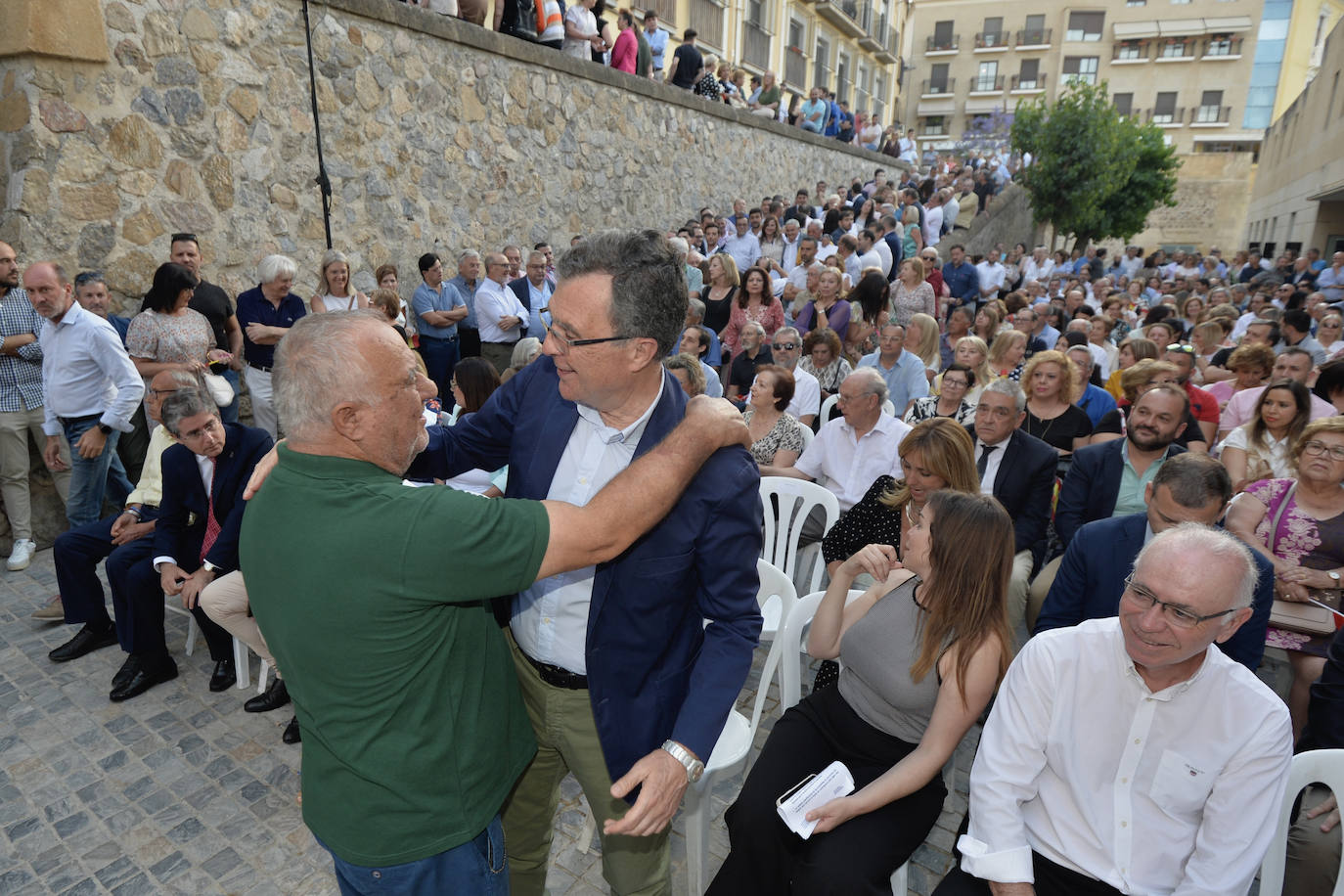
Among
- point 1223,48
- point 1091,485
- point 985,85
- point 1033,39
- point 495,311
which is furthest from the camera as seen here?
point 985,85

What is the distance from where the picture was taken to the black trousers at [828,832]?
84.9 inches

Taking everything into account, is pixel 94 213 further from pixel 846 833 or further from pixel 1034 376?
pixel 1034 376

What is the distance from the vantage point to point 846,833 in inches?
87.7

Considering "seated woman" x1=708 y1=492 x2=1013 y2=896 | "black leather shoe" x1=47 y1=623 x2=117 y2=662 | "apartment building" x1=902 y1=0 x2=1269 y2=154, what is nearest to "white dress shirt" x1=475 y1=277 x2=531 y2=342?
"black leather shoe" x1=47 y1=623 x2=117 y2=662

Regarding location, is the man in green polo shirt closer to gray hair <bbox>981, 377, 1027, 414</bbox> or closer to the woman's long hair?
the woman's long hair

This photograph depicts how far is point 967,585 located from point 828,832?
0.88 metres

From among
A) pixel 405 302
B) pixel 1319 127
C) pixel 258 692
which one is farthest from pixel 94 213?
pixel 1319 127

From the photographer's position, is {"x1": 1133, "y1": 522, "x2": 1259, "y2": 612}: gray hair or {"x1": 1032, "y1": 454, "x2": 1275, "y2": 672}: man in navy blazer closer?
{"x1": 1133, "y1": 522, "x2": 1259, "y2": 612}: gray hair

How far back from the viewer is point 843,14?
85.7 ft

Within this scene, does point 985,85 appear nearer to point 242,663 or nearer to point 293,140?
point 293,140

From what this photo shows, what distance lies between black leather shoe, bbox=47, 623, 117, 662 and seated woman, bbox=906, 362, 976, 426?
16.9 ft

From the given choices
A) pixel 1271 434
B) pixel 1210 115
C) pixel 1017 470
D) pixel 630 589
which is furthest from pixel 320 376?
pixel 1210 115

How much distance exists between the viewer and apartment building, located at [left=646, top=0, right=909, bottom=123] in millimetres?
18203

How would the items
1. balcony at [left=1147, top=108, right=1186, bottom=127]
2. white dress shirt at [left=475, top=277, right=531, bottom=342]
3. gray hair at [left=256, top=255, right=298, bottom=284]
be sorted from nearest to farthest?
gray hair at [left=256, top=255, right=298, bottom=284]
white dress shirt at [left=475, top=277, right=531, bottom=342]
balcony at [left=1147, top=108, right=1186, bottom=127]
